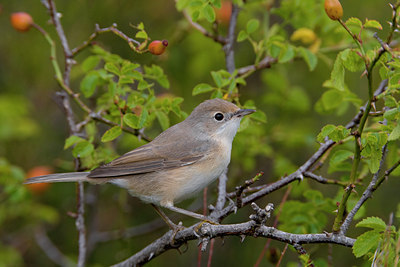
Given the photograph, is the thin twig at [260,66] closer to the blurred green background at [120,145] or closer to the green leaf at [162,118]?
the green leaf at [162,118]

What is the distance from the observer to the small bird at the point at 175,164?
3758mm

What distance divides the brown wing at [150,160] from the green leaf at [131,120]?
0.50 m

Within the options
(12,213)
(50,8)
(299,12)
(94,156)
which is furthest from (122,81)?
(12,213)

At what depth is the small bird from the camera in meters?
3.76

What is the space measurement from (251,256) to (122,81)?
3.28m

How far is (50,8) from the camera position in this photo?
398 cm

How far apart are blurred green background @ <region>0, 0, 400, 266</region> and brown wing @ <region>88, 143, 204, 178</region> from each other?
1.46 metres

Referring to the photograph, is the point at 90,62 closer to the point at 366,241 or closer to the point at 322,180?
the point at 322,180

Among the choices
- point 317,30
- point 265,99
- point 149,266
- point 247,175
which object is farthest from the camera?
point 247,175

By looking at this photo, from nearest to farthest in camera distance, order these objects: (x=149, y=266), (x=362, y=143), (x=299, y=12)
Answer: (x=362, y=143) < (x=299, y=12) < (x=149, y=266)

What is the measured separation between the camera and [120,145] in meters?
5.36

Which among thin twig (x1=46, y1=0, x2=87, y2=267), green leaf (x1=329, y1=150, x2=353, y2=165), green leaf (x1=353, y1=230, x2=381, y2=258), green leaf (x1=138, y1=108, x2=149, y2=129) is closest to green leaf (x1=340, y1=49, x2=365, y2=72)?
green leaf (x1=329, y1=150, x2=353, y2=165)

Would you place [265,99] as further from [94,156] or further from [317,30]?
[94,156]

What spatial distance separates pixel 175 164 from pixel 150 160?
0.20m
